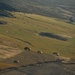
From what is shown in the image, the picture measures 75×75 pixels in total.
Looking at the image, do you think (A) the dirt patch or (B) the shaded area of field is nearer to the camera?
(B) the shaded area of field

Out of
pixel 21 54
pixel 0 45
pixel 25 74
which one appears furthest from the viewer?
pixel 0 45

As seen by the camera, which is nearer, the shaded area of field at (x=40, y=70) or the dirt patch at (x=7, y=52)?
the shaded area of field at (x=40, y=70)

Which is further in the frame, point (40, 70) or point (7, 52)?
point (7, 52)

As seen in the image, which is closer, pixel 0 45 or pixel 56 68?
pixel 56 68

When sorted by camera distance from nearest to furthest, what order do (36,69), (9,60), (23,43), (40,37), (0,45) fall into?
(36,69)
(9,60)
(0,45)
(23,43)
(40,37)

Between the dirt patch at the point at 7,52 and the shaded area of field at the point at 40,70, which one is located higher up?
the shaded area of field at the point at 40,70

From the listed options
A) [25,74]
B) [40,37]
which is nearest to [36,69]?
[25,74]

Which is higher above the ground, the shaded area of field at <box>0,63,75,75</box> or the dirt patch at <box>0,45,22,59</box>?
the shaded area of field at <box>0,63,75,75</box>

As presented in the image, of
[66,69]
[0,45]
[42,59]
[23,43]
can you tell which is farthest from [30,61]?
[23,43]

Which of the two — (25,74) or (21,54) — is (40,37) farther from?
(25,74)

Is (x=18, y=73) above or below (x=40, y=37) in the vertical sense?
above

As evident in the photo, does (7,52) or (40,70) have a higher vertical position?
(40,70)
